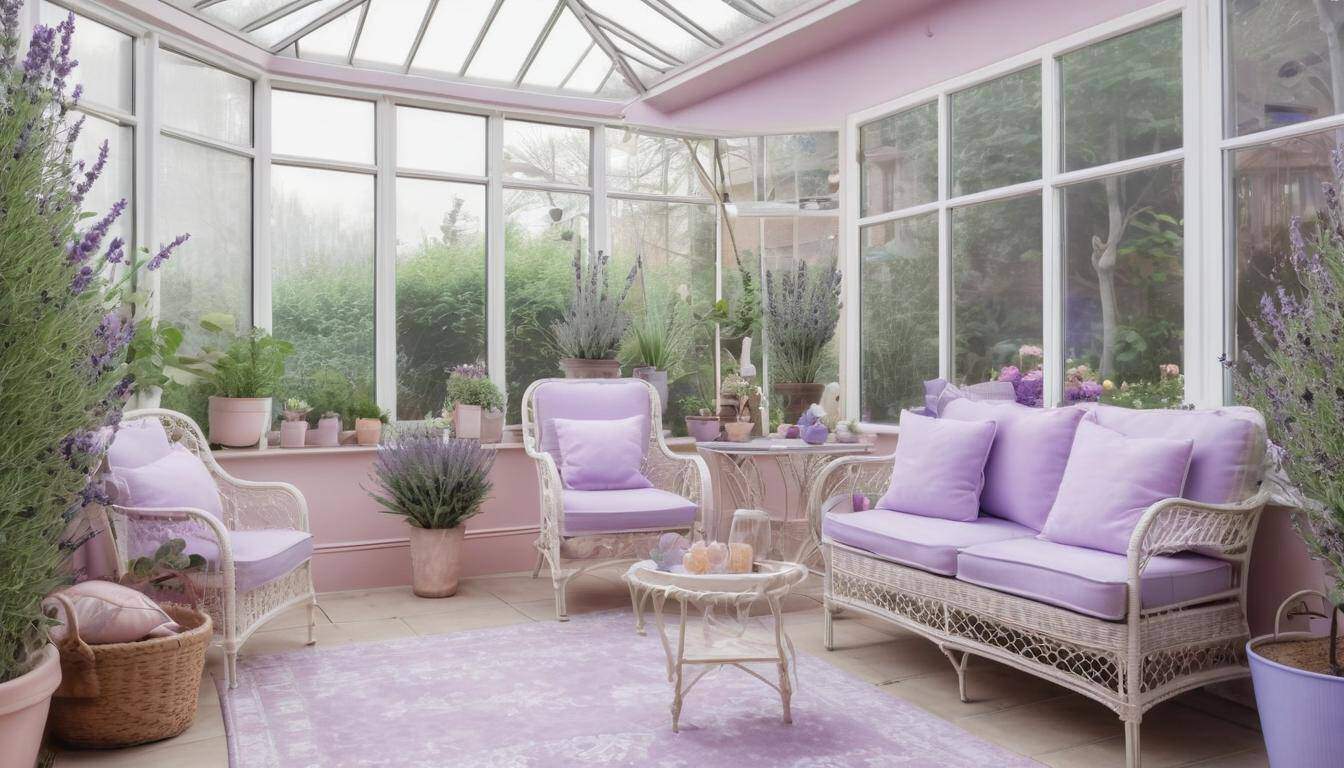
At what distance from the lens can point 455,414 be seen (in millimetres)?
5582

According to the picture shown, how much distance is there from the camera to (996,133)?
4891 millimetres

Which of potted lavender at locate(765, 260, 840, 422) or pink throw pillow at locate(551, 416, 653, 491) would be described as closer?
pink throw pillow at locate(551, 416, 653, 491)

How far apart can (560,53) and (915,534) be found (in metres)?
3.92

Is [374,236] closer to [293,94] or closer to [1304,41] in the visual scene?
[293,94]

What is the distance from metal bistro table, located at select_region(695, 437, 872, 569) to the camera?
5.01m

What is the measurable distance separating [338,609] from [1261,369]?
4.17 m

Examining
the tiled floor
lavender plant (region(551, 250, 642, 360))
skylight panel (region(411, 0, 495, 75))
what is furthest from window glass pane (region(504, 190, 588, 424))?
the tiled floor

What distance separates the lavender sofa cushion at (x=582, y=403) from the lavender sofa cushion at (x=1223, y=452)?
2.80m

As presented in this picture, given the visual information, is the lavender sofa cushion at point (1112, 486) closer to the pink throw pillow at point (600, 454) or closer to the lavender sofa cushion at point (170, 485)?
the pink throw pillow at point (600, 454)

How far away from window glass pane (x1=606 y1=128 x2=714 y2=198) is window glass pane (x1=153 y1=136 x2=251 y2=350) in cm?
225

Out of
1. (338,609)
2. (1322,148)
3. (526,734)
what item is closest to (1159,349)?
(1322,148)

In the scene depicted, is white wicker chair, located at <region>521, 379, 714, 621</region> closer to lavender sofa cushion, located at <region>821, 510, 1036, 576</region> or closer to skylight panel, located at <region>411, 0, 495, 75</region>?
lavender sofa cushion, located at <region>821, 510, 1036, 576</region>

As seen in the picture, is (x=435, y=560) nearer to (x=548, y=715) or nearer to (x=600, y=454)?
(x=600, y=454)

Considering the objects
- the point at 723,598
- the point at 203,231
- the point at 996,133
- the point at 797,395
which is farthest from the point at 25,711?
the point at 996,133
